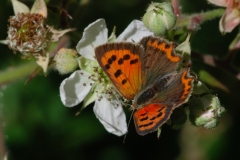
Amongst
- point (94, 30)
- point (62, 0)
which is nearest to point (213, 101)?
point (94, 30)

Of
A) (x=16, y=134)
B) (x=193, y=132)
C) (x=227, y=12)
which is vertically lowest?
(x=193, y=132)

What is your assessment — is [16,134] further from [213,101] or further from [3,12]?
[213,101]

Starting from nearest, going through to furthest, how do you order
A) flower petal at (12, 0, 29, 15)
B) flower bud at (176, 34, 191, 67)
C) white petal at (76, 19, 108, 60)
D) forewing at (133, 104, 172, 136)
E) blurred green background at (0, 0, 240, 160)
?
forewing at (133, 104, 172, 136) < flower bud at (176, 34, 191, 67) < white petal at (76, 19, 108, 60) < flower petal at (12, 0, 29, 15) < blurred green background at (0, 0, 240, 160)

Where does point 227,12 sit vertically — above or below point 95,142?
above

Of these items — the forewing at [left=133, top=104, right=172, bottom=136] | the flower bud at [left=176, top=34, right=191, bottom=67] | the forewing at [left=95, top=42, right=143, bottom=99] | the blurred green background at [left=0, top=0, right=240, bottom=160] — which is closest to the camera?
the forewing at [left=133, top=104, right=172, bottom=136]

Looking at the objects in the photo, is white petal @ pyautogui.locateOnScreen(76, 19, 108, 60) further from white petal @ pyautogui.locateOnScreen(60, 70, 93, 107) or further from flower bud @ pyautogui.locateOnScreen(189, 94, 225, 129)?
flower bud @ pyautogui.locateOnScreen(189, 94, 225, 129)

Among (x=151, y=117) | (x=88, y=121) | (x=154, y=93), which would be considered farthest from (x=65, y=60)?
(x=88, y=121)

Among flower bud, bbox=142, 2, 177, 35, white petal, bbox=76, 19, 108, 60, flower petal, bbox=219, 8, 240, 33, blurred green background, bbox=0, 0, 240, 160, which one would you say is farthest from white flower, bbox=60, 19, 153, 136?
blurred green background, bbox=0, 0, 240, 160

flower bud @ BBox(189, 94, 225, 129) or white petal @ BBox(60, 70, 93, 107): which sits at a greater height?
white petal @ BBox(60, 70, 93, 107)

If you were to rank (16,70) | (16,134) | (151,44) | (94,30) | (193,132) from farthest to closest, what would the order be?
(193,132)
(16,134)
(16,70)
(94,30)
(151,44)
